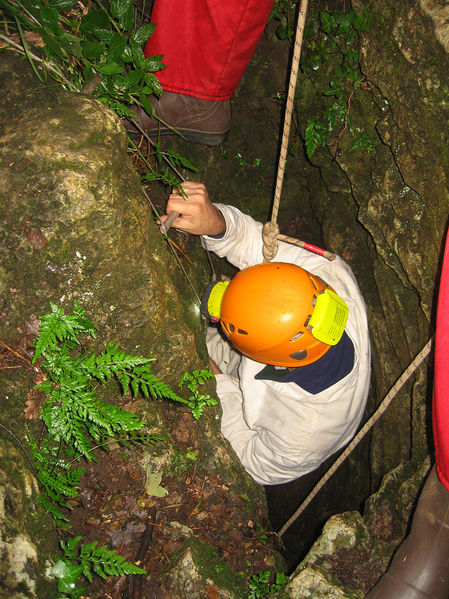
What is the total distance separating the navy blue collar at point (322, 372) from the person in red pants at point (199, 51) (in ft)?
7.46

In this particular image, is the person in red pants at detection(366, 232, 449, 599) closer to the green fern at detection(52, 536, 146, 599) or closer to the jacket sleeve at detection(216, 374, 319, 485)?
the jacket sleeve at detection(216, 374, 319, 485)

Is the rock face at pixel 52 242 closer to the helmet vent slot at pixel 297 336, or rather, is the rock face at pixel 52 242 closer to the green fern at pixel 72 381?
the green fern at pixel 72 381

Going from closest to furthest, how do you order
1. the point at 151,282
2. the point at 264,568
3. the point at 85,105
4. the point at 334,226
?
1. the point at 85,105
2. the point at 151,282
3. the point at 264,568
4. the point at 334,226

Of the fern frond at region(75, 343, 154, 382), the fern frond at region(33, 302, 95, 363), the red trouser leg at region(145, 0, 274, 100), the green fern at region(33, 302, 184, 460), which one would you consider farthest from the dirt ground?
the red trouser leg at region(145, 0, 274, 100)

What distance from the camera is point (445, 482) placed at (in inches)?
95.2

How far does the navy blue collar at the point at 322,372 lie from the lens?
3.31 m

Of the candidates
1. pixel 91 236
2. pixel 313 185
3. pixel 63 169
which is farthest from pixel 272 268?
pixel 313 185

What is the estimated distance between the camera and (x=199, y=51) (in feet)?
9.25

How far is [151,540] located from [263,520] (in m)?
1.14

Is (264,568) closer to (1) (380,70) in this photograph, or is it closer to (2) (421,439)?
(2) (421,439)

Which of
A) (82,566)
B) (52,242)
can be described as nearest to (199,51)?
(52,242)

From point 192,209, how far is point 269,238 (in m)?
0.70

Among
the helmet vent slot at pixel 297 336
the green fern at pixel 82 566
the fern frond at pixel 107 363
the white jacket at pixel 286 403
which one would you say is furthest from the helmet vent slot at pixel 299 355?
the green fern at pixel 82 566

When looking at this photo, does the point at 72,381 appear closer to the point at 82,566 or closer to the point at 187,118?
the point at 82,566
